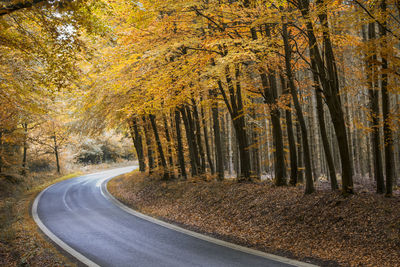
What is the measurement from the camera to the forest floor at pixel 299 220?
257 inches

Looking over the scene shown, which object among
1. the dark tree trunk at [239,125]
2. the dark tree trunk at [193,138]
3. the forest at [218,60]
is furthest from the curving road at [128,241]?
the dark tree trunk at [193,138]

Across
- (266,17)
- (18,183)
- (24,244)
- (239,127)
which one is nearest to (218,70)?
(266,17)

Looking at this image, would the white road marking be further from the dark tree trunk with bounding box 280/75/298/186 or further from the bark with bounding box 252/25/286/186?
the dark tree trunk with bounding box 280/75/298/186

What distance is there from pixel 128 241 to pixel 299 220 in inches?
212

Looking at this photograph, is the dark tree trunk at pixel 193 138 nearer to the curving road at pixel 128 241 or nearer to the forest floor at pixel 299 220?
the forest floor at pixel 299 220

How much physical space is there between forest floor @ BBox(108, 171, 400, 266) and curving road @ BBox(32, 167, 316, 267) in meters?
0.71

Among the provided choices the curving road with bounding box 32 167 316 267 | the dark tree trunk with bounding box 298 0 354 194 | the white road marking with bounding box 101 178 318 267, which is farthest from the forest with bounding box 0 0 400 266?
the curving road with bounding box 32 167 316 267

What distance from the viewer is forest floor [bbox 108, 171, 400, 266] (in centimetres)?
653

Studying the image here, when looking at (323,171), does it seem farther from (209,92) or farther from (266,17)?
(266,17)

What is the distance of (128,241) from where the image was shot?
29.7ft

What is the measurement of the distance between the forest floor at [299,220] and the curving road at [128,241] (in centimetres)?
71

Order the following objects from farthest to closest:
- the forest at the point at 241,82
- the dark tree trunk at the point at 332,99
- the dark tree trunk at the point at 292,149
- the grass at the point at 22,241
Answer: the dark tree trunk at the point at 292,149, the dark tree trunk at the point at 332,99, the grass at the point at 22,241, the forest at the point at 241,82

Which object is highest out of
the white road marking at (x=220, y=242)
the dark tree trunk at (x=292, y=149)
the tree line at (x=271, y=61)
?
the tree line at (x=271, y=61)

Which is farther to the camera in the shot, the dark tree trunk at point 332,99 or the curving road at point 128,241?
the dark tree trunk at point 332,99
